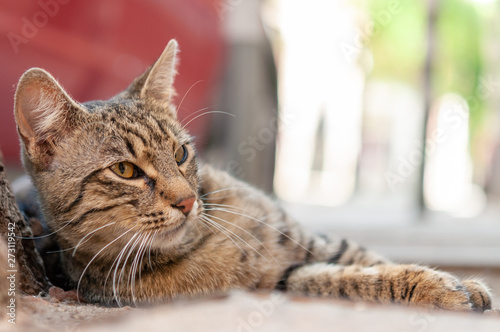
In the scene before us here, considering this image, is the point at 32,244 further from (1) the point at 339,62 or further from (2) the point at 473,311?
(1) the point at 339,62

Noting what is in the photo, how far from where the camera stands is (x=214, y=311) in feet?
3.43

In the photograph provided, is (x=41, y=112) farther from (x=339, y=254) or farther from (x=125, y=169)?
(x=339, y=254)

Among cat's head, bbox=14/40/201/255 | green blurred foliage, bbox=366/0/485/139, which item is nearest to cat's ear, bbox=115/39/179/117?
cat's head, bbox=14/40/201/255

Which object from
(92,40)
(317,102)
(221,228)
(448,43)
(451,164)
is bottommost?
(221,228)

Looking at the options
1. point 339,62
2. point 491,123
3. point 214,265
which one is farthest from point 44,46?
point 491,123

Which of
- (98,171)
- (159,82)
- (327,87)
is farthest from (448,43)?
(98,171)

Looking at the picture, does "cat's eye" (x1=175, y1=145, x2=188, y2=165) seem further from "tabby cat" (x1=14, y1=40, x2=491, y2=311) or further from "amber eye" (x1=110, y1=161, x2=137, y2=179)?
"amber eye" (x1=110, y1=161, x2=137, y2=179)

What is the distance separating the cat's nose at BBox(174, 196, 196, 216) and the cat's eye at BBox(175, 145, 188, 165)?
8.5 inches

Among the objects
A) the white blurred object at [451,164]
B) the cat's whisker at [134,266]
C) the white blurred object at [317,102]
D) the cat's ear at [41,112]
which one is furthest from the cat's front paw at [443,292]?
the white blurred object at [317,102]

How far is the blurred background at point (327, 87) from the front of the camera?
2.70 m

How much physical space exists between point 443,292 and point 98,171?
44.2 inches

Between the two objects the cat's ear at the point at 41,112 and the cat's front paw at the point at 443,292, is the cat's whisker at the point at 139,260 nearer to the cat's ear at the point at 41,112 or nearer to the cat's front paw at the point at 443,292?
the cat's ear at the point at 41,112

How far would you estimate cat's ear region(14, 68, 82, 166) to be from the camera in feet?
4.62

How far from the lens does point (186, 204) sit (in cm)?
147
